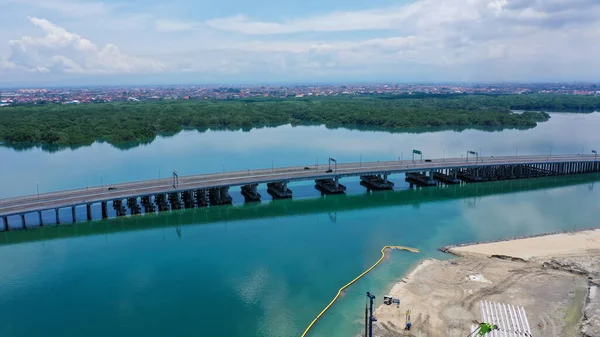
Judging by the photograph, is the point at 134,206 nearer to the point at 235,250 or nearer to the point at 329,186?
the point at 235,250

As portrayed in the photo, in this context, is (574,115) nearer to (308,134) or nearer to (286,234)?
(308,134)

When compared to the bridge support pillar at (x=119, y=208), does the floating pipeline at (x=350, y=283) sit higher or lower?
lower

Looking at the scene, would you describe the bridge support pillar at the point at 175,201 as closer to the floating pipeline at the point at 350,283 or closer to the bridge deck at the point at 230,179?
the bridge deck at the point at 230,179

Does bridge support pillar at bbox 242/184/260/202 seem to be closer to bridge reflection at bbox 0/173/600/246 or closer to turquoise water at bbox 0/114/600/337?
bridge reflection at bbox 0/173/600/246

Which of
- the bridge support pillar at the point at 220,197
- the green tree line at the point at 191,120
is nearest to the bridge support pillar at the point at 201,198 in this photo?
the bridge support pillar at the point at 220,197

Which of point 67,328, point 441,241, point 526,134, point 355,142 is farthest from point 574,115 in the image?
point 67,328

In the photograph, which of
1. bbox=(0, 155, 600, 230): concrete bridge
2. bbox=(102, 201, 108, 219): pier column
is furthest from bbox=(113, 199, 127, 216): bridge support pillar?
bbox=(102, 201, 108, 219): pier column

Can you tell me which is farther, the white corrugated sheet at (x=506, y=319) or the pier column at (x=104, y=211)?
the pier column at (x=104, y=211)
